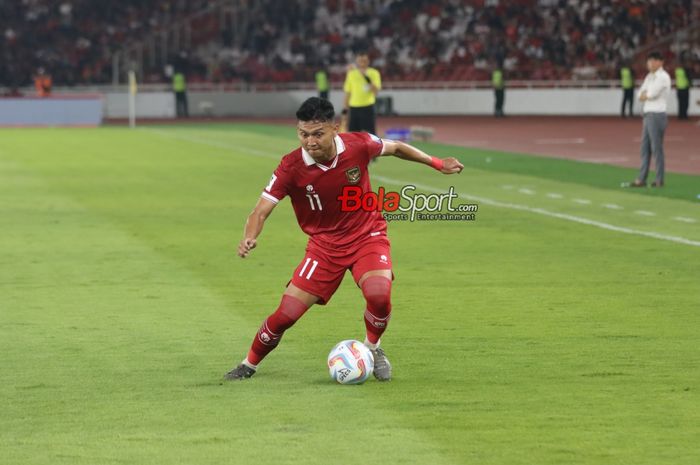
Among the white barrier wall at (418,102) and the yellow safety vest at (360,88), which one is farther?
the white barrier wall at (418,102)

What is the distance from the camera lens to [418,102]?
2338 inches

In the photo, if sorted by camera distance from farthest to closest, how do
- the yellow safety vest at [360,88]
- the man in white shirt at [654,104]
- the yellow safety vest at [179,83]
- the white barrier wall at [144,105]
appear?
the white barrier wall at [144,105], the yellow safety vest at [179,83], the yellow safety vest at [360,88], the man in white shirt at [654,104]

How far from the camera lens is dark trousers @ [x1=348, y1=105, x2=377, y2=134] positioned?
29594 mm

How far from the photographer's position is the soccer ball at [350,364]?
8406mm

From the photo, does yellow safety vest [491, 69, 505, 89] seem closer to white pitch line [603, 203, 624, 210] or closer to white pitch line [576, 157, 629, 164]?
white pitch line [576, 157, 629, 164]

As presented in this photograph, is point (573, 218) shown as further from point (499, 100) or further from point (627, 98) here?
point (499, 100)

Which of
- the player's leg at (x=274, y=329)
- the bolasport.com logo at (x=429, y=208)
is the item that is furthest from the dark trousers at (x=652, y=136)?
the player's leg at (x=274, y=329)

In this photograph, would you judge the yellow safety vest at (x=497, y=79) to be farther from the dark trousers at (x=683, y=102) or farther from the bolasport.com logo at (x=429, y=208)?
the bolasport.com logo at (x=429, y=208)

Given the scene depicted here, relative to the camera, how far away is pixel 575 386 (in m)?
8.27

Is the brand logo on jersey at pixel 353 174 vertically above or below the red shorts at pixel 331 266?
above

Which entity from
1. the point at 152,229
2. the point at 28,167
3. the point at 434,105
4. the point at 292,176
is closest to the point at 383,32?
the point at 434,105

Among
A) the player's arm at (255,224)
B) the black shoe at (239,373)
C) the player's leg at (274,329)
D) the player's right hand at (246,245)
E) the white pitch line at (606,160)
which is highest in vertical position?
the player's arm at (255,224)

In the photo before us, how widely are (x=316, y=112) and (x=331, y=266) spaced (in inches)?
40.2

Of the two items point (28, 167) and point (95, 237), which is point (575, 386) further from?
point (28, 167)
